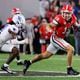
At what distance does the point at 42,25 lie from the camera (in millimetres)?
19641

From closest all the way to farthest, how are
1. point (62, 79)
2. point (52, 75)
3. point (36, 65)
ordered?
point (62, 79), point (52, 75), point (36, 65)

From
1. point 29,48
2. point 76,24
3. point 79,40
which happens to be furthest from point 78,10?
point 76,24

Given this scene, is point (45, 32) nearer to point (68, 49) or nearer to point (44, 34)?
point (44, 34)

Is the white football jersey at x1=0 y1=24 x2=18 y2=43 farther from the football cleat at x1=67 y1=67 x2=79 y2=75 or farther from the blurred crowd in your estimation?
the blurred crowd

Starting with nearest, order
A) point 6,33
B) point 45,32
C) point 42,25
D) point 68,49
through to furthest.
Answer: point 68,49 → point 6,33 → point 45,32 → point 42,25

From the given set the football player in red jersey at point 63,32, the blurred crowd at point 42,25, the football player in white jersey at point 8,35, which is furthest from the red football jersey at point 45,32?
the football player in red jersey at point 63,32

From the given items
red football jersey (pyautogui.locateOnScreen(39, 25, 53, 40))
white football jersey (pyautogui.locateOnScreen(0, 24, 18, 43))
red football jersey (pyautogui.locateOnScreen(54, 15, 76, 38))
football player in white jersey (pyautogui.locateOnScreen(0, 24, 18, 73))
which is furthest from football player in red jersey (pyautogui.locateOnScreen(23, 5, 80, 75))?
red football jersey (pyautogui.locateOnScreen(39, 25, 53, 40))

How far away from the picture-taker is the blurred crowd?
1955 centimetres

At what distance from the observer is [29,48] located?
20.4 metres

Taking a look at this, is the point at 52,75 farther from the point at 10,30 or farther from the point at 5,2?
the point at 5,2

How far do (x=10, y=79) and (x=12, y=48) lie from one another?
150 centimetres

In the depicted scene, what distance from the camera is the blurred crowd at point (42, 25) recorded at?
770 inches

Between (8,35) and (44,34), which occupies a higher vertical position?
(8,35)

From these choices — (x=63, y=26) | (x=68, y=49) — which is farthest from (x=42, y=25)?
(x=68, y=49)
